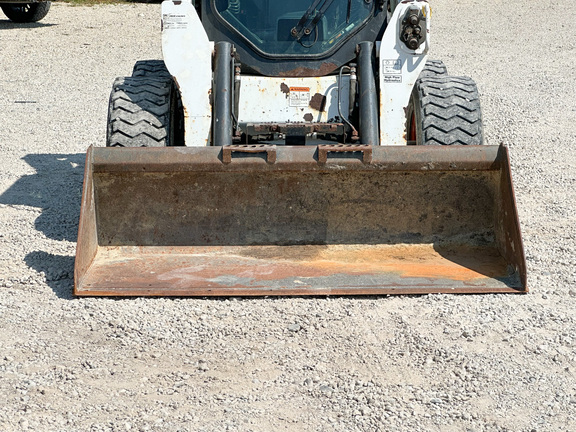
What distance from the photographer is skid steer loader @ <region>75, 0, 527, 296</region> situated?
4988 millimetres

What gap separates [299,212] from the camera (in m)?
5.36

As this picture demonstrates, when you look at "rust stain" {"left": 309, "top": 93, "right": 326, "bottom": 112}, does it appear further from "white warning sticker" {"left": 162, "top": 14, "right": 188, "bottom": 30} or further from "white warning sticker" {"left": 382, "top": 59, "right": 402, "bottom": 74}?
"white warning sticker" {"left": 162, "top": 14, "right": 188, "bottom": 30}

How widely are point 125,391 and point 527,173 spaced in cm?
502

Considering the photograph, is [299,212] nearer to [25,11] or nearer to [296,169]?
[296,169]

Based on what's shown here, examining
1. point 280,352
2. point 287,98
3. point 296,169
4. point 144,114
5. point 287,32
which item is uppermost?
point 287,32

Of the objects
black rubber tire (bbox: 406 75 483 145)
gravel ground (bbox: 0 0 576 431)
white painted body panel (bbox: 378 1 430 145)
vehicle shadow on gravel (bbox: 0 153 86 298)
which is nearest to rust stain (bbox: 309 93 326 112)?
white painted body panel (bbox: 378 1 430 145)

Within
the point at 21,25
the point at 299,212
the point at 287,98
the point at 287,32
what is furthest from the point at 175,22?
the point at 21,25

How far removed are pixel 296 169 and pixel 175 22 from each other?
1537 millimetres

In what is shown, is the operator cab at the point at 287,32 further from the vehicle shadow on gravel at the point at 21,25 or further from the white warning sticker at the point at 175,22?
the vehicle shadow on gravel at the point at 21,25

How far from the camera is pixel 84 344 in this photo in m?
4.25

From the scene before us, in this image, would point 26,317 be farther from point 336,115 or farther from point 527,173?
point 527,173

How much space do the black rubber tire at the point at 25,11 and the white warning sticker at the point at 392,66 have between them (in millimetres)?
13803

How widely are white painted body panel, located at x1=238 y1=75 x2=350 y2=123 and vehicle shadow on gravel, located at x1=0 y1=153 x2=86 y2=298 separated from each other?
4.86ft

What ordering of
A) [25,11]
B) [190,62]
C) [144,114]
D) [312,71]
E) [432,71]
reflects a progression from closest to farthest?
[144,114], [190,62], [312,71], [432,71], [25,11]
